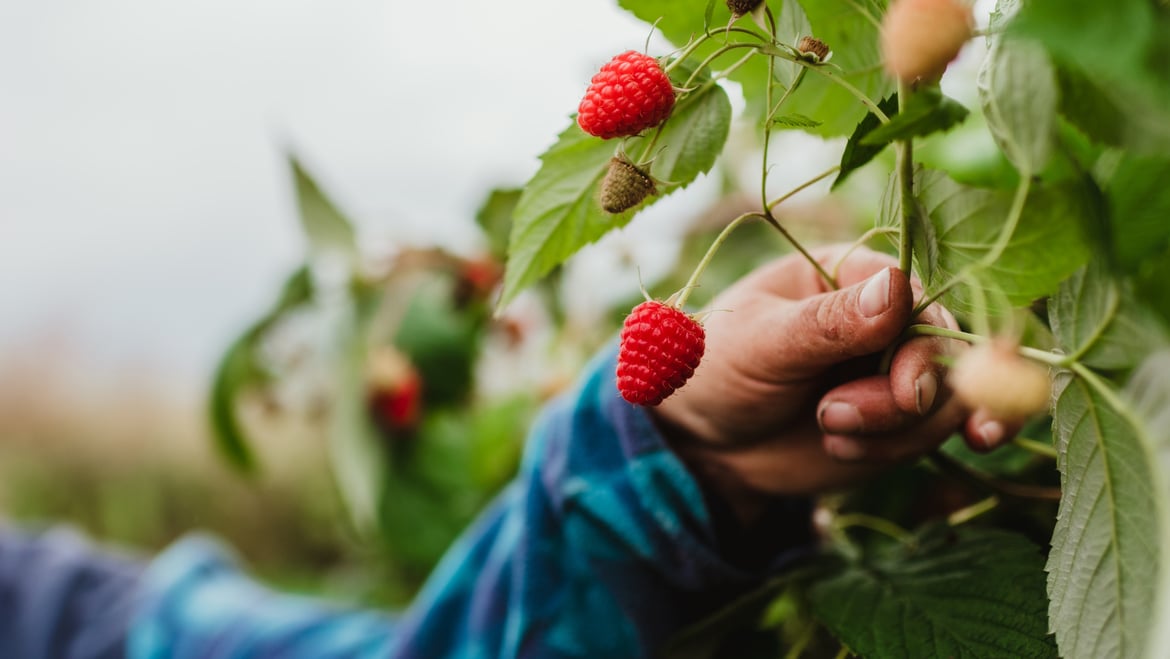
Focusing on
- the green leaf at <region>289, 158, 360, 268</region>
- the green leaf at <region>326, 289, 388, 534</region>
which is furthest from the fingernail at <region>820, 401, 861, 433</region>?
the green leaf at <region>289, 158, 360, 268</region>

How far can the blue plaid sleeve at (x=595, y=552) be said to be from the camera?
1.36 feet

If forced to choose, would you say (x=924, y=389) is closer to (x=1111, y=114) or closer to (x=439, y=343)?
(x=1111, y=114)

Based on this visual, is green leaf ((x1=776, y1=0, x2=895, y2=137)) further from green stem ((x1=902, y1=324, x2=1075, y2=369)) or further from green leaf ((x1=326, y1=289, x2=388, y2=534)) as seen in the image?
green leaf ((x1=326, y1=289, x2=388, y2=534))

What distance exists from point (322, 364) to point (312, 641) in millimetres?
261

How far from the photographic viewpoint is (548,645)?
0.46m

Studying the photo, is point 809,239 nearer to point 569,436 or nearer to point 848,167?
point 569,436

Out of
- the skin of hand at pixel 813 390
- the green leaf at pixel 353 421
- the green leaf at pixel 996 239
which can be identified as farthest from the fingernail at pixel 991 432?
the green leaf at pixel 353 421

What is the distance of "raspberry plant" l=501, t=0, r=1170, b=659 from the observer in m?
0.17

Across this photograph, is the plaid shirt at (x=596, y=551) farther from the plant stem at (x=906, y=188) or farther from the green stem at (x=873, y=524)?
the plant stem at (x=906, y=188)

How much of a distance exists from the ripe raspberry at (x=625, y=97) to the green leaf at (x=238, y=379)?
671 millimetres

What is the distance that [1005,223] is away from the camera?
0.21 m

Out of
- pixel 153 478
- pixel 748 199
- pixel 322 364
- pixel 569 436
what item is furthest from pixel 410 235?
pixel 153 478

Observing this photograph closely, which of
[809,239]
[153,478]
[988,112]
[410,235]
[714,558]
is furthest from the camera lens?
[153,478]

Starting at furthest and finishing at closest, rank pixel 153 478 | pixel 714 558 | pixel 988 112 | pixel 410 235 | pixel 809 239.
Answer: pixel 153 478 → pixel 410 235 → pixel 809 239 → pixel 714 558 → pixel 988 112
